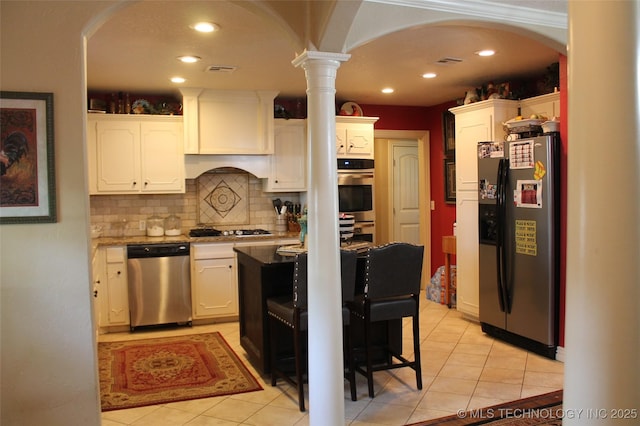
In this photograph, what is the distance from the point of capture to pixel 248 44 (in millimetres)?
3902

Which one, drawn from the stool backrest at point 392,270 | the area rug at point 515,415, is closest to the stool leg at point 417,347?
the stool backrest at point 392,270

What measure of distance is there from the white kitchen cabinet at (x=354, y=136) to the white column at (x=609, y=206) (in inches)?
199

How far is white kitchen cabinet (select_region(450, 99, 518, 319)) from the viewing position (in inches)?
201

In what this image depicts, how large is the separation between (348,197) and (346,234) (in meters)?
1.70

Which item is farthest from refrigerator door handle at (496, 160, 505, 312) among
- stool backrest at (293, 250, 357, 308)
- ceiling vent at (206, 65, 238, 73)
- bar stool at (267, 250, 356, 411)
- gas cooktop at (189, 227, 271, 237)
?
gas cooktop at (189, 227, 271, 237)

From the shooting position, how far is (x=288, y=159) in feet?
20.3

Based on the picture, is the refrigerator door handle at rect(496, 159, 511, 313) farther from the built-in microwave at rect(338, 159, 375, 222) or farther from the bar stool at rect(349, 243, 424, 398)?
the built-in microwave at rect(338, 159, 375, 222)

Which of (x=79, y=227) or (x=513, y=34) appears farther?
(x=513, y=34)

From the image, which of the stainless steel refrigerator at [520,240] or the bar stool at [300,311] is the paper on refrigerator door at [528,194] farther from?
the bar stool at [300,311]

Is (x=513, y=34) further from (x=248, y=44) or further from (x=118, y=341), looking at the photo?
(x=118, y=341)

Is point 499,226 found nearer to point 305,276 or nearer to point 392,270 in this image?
point 392,270

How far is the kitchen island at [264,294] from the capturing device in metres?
3.88

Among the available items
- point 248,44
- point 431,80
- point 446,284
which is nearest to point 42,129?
point 248,44

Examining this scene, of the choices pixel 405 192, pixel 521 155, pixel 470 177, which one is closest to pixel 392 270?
pixel 521 155
